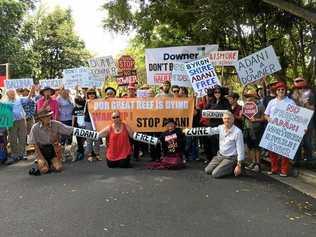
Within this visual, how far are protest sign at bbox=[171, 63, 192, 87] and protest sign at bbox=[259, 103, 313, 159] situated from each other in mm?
3556

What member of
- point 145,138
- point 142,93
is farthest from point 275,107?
point 142,93

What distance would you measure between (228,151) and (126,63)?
679 cm

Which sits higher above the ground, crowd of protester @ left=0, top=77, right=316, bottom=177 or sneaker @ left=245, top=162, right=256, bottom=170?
crowd of protester @ left=0, top=77, right=316, bottom=177

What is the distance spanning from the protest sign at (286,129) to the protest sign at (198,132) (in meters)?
1.19

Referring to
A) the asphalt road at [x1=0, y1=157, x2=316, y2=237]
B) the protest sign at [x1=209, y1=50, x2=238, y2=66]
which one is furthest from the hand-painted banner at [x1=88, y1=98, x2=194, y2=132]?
the protest sign at [x1=209, y1=50, x2=238, y2=66]

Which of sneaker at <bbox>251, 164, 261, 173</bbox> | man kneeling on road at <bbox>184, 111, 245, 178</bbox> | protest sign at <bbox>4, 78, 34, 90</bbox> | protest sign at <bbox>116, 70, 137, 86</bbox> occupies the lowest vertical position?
sneaker at <bbox>251, 164, 261, 173</bbox>

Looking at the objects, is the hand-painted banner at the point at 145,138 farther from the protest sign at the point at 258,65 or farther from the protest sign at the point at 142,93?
the protest sign at the point at 258,65

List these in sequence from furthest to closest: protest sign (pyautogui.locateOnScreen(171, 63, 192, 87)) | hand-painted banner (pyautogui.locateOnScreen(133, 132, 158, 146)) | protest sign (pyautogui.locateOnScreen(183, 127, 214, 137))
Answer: protest sign (pyautogui.locateOnScreen(171, 63, 192, 87)) → hand-painted banner (pyautogui.locateOnScreen(133, 132, 158, 146)) → protest sign (pyautogui.locateOnScreen(183, 127, 214, 137))

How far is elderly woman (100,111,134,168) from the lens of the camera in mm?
11883

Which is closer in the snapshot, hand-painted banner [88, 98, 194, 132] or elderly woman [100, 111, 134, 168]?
elderly woman [100, 111, 134, 168]

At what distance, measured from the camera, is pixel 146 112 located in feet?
42.1

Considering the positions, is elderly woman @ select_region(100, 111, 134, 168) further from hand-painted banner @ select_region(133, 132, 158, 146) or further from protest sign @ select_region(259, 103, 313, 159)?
protest sign @ select_region(259, 103, 313, 159)

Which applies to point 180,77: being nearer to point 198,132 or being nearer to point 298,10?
point 198,132

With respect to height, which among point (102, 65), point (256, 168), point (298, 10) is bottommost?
point (256, 168)
